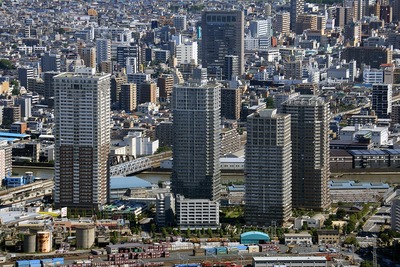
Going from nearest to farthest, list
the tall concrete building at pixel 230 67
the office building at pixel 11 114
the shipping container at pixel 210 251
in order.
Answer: the shipping container at pixel 210 251 → the office building at pixel 11 114 → the tall concrete building at pixel 230 67

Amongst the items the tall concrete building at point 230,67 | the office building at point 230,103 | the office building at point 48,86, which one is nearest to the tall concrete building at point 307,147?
the office building at point 230,103

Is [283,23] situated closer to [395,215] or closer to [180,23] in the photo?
[180,23]

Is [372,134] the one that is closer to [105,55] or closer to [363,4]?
[105,55]

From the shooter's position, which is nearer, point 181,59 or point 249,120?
point 249,120

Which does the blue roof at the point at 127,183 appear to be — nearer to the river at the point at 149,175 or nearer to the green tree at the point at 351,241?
the river at the point at 149,175

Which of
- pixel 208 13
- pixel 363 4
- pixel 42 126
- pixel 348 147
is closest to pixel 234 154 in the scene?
pixel 348 147

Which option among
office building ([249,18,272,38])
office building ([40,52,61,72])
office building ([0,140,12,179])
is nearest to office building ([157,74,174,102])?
office building ([40,52,61,72])

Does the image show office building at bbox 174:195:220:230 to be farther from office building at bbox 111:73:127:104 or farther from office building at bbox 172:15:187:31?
office building at bbox 172:15:187:31
